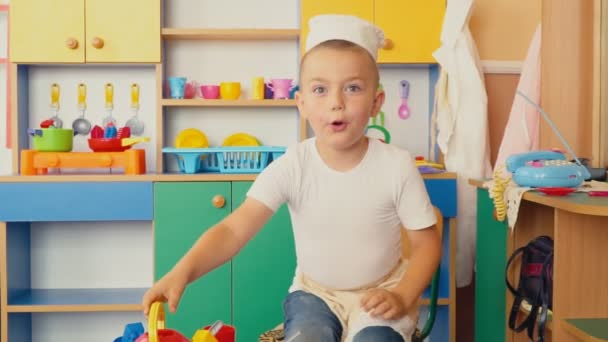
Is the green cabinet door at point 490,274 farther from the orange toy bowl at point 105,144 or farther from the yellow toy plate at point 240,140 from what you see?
the orange toy bowl at point 105,144

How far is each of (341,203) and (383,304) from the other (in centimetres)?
35

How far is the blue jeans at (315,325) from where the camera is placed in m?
1.47

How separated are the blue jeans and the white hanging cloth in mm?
1592

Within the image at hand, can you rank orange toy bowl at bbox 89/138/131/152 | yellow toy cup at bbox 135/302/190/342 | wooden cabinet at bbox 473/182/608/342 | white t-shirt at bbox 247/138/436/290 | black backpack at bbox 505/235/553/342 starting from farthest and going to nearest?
orange toy bowl at bbox 89/138/131/152 → black backpack at bbox 505/235/553/342 → wooden cabinet at bbox 473/182/608/342 → white t-shirt at bbox 247/138/436/290 → yellow toy cup at bbox 135/302/190/342

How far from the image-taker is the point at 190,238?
2939mm

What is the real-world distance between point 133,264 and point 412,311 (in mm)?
2042

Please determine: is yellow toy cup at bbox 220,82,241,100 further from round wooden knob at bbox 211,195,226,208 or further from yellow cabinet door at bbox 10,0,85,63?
yellow cabinet door at bbox 10,0,85,63

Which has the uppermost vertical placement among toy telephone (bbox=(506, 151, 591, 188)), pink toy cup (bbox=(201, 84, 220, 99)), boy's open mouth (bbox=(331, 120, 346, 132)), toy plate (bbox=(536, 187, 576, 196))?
pink toy cup (bbox=(201, 84, 220, 99))

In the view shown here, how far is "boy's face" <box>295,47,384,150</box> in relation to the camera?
1565mm

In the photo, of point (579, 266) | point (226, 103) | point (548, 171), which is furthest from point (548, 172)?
point (226, 103)

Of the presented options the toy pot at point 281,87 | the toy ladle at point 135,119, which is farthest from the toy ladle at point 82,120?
the toy pot at point 281,87

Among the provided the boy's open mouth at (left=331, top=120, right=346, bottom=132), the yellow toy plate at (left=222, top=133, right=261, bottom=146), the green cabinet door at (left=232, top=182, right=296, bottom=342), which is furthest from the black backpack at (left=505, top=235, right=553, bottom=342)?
the yellow toy plate at (left=222, top=133, right=261, bottom=146)

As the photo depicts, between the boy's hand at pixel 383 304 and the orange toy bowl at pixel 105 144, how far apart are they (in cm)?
187

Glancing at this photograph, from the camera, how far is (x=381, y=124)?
3.38 metres
